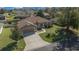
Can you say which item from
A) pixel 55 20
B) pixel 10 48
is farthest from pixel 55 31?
pixel 10 48

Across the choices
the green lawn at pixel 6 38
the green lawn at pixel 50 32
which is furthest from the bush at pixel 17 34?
the green lawn at pixel 50 32

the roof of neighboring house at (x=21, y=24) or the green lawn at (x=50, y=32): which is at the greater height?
the roof of neighboring house at (x=21, y=24)

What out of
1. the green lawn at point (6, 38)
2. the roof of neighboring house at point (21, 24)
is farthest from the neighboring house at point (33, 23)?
the green lawn at point (6, 38)

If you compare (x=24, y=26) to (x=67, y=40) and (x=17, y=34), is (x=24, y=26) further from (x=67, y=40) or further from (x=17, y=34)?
(x=67, y=40)

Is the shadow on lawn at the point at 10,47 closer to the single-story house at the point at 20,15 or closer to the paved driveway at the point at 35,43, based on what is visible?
the paved driveway at the point at 35,43

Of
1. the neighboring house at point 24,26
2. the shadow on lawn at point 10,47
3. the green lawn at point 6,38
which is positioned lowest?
the shadow on lawn at point 10,47
